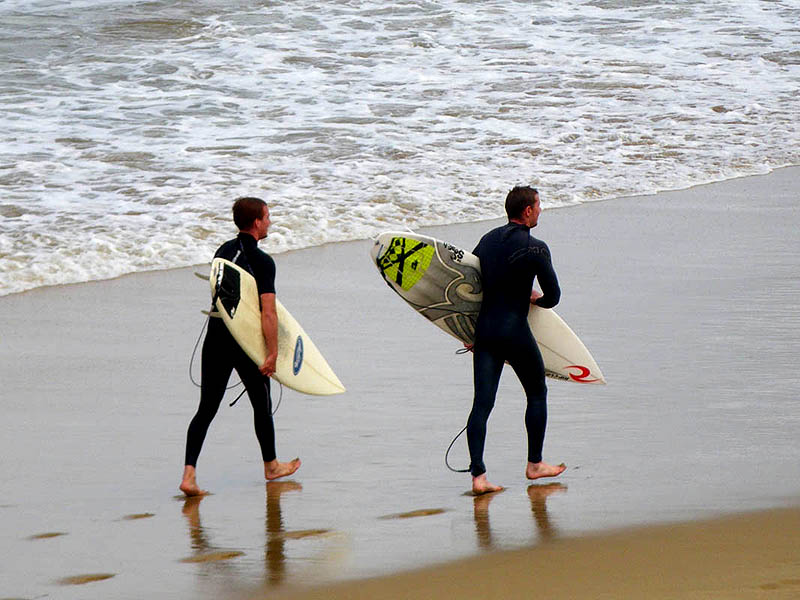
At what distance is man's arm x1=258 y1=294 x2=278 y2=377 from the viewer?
16.1 ft

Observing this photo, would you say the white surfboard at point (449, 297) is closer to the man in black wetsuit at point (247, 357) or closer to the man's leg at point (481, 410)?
the man's leg at point (481, 410)

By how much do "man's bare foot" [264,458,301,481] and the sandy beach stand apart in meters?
0.04

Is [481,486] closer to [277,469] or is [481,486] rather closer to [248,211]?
[277,469]

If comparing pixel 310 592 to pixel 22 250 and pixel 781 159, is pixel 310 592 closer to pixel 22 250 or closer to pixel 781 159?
pixel 22 250

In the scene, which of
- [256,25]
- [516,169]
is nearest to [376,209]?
[516,169]

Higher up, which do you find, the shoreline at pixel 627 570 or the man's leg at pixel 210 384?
the man's leg at pixel 210 384

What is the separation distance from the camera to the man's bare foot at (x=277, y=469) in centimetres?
493

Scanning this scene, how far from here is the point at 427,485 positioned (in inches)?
189

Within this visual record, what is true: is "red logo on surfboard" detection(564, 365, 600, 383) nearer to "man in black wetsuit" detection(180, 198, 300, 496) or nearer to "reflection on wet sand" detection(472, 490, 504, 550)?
"reflection on wet sand" detection(472, 490, 504, 550)

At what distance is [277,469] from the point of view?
4.94 metres

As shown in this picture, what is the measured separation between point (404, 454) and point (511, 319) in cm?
73

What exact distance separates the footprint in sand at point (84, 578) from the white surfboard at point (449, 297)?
2.05 meters

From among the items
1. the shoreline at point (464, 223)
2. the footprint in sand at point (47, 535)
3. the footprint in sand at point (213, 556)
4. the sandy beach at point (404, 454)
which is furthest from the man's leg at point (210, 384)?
the shoreline at point (464, 223)

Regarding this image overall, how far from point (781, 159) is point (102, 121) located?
7817mm
